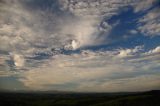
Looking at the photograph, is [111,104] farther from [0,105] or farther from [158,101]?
[0,105]

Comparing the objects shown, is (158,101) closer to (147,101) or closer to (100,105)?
(147,101)

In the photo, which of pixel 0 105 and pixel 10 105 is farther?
pixel 10 105

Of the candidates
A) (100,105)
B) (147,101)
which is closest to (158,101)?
(147,101)

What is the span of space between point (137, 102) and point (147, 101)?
1027 cm

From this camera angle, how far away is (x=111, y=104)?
A: 619ft

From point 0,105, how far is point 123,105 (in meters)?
101

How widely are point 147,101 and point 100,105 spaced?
43.0 m

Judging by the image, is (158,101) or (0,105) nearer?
(0,105)

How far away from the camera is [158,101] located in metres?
199

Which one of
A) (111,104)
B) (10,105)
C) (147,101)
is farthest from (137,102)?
(10,105)

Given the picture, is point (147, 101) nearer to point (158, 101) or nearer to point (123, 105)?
point (158, 101)

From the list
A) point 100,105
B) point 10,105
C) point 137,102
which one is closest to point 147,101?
point 137,102

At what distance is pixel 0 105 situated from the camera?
174m

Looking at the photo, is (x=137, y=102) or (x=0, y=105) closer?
(x=0, y=105)
